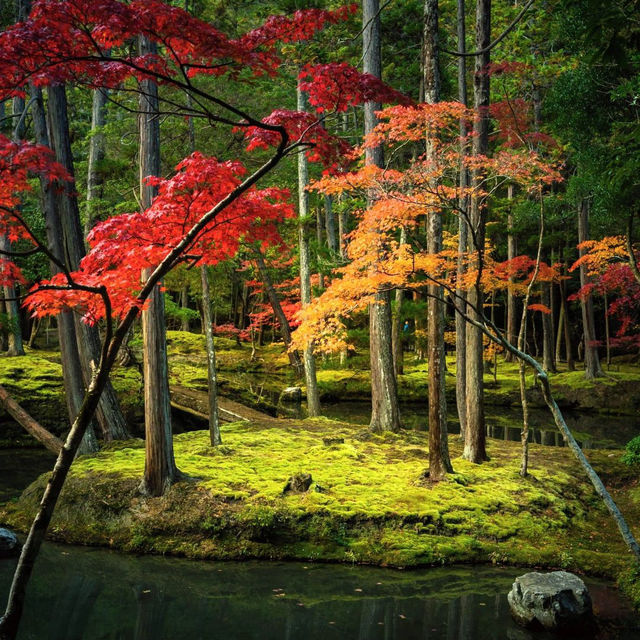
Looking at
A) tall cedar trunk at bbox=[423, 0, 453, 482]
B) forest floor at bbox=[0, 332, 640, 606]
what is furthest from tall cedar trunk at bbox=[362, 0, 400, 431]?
tall cedar trunk at bbox=[423, 0, 453, 482]

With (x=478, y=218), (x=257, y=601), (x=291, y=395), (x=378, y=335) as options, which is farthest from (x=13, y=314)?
(x=478, y=218)

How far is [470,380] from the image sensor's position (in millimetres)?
10172

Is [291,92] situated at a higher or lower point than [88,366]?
higher

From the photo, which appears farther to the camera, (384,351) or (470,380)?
(384,351)

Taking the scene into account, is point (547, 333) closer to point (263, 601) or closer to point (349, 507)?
point (349, 507)

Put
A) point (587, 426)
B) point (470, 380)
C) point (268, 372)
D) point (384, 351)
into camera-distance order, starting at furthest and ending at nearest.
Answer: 1. point (268, 372)
2. point (587, 426)
3. point (384, 351)
4. point (470, 380)

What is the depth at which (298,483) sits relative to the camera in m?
8.24

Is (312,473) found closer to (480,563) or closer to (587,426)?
(480,563)

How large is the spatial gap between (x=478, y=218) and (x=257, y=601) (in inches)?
281

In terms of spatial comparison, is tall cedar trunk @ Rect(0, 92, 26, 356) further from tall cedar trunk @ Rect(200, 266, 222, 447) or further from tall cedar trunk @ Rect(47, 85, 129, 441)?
tall cedar trunk @ Rect(200, 266, 222, 447)

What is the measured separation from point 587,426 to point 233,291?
923 inches

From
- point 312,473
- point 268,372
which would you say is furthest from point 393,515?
point 268,372

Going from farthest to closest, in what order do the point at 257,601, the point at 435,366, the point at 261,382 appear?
the point at 261,382 → the point at 435,366 → the point at 257,601

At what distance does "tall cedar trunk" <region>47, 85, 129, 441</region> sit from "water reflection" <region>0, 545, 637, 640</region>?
3844mm
